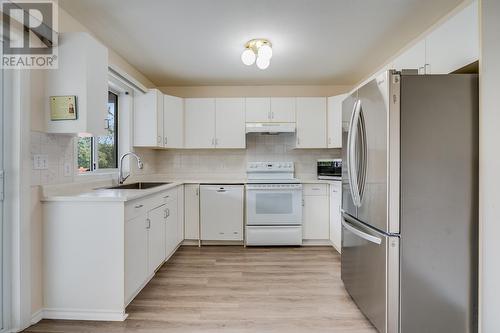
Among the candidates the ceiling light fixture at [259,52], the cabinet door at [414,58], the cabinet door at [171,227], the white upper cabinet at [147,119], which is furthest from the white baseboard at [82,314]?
the cabinet door at [414,58]

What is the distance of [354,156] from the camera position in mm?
1940

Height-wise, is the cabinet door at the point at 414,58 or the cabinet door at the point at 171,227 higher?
the cabinet door at the point at 414,58

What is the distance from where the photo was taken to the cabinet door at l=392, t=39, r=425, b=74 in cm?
230

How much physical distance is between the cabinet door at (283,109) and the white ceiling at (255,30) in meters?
0.51

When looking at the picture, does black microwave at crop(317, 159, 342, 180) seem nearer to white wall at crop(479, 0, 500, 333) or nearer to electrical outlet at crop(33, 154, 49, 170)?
white wall at crop(479, 0, 500, 333)

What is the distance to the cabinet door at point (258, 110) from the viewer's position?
3873mm

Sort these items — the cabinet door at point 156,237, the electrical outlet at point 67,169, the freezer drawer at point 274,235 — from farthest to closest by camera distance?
the freezer drawer at point 274,235, the cabinet door at point 156,237, the electrical outlet at point 67,169

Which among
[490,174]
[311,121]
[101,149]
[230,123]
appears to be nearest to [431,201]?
[490,174]

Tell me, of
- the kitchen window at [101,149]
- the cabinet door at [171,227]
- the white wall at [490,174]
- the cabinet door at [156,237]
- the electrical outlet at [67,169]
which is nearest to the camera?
the white wall at [490,174]

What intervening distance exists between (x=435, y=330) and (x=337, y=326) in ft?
1.89

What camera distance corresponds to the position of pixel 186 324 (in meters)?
1.84

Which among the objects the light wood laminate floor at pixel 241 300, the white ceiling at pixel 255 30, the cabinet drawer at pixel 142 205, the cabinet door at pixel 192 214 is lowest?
the light wood laminate floor at pixel 241 300

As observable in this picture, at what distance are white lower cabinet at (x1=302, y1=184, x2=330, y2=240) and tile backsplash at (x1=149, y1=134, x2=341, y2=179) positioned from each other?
1.81ft

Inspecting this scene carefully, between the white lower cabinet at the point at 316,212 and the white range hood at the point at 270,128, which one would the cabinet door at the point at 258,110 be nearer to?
the white range hood at the point at 270,128
